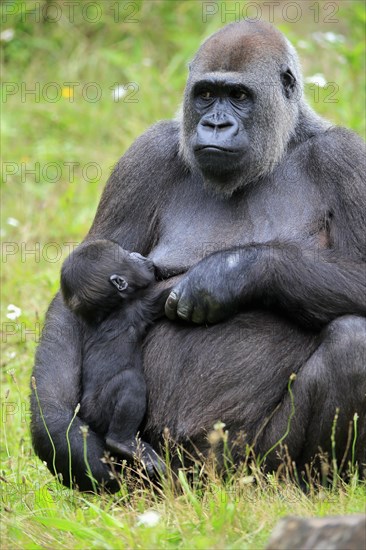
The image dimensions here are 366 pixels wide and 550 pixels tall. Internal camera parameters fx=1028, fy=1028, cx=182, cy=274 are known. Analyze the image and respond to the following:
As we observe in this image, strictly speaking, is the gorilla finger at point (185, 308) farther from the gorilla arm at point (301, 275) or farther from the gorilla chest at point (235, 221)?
the gorilla chest at point (235, 221)

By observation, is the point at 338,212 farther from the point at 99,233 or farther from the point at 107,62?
the point at 107,62

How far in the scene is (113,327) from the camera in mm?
4773

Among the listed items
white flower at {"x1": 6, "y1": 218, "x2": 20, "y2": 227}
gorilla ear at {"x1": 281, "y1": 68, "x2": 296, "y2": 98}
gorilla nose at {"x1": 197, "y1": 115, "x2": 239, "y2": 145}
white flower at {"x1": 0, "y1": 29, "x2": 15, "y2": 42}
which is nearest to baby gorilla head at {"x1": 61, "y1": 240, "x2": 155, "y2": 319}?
gorilla nose at {"x1": 197, "y1": 115, "x2": 239, "y2": 145}

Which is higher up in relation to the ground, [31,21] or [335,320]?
[31,21]

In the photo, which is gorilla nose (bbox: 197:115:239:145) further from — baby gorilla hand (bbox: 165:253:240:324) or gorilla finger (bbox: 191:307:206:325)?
gorilla finger (bbox: 191:307:206:325)

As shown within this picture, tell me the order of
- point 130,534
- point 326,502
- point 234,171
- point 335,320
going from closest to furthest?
point 130,534
point 326,502
point 335,320
point 234,171

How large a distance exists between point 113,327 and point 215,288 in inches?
21.5

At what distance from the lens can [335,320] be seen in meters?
4.45

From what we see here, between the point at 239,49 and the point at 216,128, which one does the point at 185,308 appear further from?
the point at 239,49

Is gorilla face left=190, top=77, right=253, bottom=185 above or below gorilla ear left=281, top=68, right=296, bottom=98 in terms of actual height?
below

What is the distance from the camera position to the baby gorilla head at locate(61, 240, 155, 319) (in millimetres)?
4758

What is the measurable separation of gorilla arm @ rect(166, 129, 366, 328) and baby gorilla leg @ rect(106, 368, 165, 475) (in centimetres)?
37

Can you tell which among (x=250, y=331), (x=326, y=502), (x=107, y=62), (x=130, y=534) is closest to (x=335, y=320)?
(x=250, y=331)

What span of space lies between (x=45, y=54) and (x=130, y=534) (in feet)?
24.6
